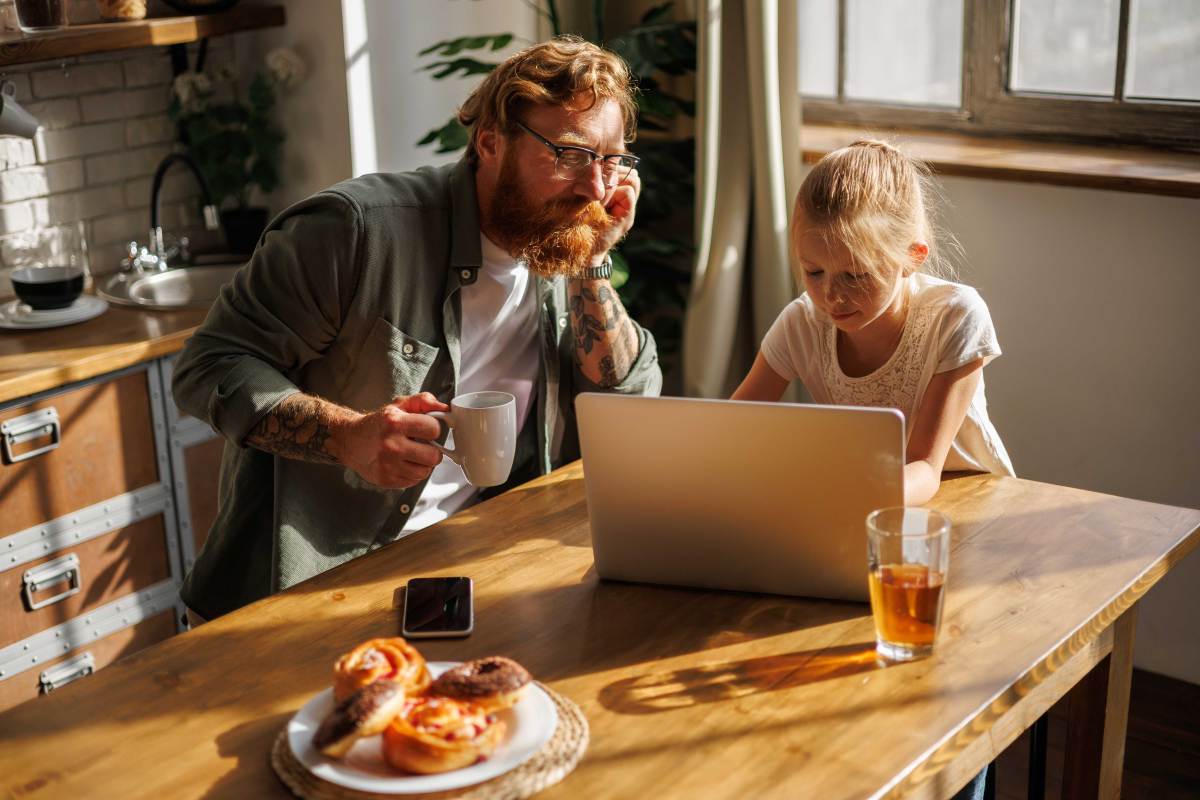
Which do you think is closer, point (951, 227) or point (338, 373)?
point (338, 373)

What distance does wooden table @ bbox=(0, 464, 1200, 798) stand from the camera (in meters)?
1.19

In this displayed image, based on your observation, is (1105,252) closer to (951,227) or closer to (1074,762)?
(951,227)

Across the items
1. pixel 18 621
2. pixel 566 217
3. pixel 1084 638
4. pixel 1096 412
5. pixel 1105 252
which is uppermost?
pixel 566 217

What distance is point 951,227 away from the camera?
113 inches

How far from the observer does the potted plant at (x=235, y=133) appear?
319 centimetres

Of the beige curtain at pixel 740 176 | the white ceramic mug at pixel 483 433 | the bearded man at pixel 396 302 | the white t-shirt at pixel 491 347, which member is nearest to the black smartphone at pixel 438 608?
the white ceramic mug at pixel 483 433

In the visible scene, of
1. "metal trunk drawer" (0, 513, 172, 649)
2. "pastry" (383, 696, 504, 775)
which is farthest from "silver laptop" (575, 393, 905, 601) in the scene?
"metal trunk drawer" (0, 513, 172, 649)

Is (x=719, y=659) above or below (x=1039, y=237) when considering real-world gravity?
below

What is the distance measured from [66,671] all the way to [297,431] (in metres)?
1.25

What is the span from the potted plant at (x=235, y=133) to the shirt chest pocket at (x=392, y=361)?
146cm

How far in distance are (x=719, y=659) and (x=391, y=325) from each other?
77 cm

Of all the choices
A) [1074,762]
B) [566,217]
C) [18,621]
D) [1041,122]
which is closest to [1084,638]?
[1074,762]

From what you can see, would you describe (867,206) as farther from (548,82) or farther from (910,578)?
(910,578)

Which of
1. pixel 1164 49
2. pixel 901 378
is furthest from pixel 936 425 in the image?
pixel 1164 49
